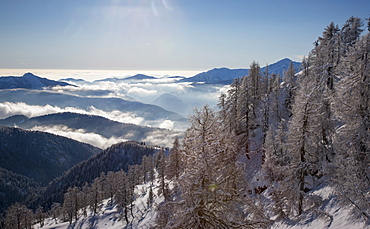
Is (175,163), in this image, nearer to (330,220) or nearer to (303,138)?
(303,138)

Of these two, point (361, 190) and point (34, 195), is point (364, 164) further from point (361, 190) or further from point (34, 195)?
point (34, 195)

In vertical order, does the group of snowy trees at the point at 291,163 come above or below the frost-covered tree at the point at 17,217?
above

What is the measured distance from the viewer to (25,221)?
6650 cm

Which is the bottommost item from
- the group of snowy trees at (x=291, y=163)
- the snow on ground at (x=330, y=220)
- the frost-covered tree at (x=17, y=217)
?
the frost-covered tree at (x=17, y=217)

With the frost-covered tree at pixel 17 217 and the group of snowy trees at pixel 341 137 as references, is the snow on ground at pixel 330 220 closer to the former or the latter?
the group of snowy trees at pixel 341 137

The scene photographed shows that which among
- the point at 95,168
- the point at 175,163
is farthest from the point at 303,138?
the point at 95,168

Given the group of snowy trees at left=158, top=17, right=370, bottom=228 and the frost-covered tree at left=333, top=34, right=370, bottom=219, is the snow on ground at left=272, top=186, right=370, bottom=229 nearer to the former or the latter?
the group of snowy trees at left=158, top=17, right=370, bottom=228

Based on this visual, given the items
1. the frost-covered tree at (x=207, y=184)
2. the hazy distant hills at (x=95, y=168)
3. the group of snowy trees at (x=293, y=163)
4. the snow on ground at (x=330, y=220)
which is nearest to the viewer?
the frost-covered tree at (x=207, y=184)

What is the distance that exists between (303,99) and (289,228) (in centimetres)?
1131

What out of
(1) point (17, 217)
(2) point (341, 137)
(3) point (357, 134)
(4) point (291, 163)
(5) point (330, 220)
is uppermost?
(3) point (357, 134)

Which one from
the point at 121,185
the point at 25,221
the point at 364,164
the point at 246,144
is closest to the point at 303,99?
the point at 364,164

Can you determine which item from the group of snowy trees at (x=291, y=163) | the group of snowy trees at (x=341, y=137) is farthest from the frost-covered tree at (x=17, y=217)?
the group of snowy trees at (x=341, y=137)

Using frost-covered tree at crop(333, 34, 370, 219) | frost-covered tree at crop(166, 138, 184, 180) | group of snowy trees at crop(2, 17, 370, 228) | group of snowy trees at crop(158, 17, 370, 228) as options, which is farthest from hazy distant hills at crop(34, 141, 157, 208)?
frost-covered tree at crop(333, 34, 370, 219)

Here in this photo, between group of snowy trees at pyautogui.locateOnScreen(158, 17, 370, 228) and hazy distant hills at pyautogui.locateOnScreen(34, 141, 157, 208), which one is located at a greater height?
group of snowy trees at pyautogui.locateOnScreen(158, 17, 370, 228)
